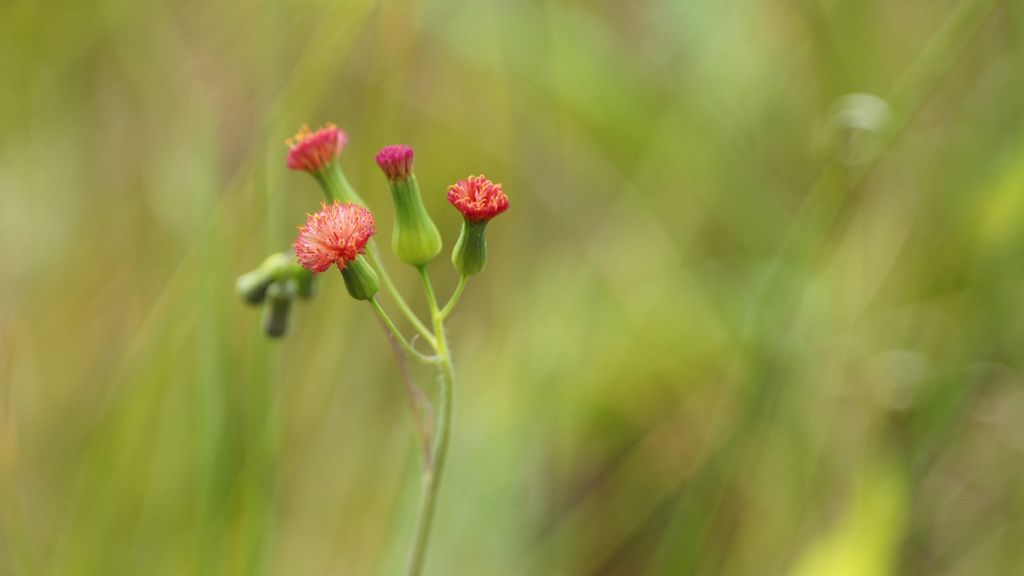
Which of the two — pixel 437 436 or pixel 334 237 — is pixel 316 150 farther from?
pixel 437 436

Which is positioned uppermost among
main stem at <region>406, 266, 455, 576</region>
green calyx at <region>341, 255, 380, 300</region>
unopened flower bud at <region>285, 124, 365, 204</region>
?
unopened flower bud at <region>285, 124, 365, 204</region>

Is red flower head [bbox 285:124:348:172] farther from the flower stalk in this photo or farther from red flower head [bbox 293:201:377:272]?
red flower head [bbox 293:201:377:272]

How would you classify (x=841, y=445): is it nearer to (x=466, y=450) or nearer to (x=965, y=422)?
(x=965, y=422)

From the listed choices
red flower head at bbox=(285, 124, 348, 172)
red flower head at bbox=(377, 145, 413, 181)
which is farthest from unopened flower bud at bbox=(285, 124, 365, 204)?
red flower head at bbox=(377, 145, 413, 181)

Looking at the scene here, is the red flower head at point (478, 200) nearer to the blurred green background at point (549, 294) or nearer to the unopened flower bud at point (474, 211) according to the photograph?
the unopened flower bud at point (474, 211)

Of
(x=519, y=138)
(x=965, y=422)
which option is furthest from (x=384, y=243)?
(x=965, y=422)

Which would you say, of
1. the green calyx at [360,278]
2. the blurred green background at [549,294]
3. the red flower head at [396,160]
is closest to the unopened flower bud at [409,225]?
the red flower head at [396,160]
